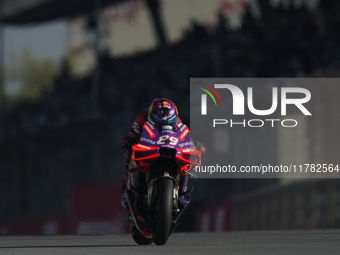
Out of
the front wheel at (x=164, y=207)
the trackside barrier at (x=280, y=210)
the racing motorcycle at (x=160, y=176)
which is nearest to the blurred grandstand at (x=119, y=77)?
the trackside barrier at (x=280, y=210)

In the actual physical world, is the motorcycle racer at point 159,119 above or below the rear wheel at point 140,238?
above

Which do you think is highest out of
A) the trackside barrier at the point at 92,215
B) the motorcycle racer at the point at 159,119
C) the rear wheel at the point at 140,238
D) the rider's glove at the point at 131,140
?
the motorcycle racer at the point at 159,119

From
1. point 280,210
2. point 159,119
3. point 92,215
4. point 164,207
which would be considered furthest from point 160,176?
point 92,215

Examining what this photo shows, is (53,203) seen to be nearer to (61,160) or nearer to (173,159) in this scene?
(61,160)

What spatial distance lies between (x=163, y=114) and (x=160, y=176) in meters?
0.62

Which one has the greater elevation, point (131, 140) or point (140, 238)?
point (131, 140)

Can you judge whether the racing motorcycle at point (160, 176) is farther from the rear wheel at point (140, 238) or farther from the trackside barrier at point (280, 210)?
the trackside barrier at point (280, 210)

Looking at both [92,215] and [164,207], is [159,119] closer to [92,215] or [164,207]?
[164,207]

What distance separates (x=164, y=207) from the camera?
6602 mm

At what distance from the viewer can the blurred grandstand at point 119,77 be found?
11430 mm

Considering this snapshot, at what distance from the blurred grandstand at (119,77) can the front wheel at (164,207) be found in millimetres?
4626

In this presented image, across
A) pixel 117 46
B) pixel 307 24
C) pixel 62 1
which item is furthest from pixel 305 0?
pixel 62 1

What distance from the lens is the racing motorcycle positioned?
670cm

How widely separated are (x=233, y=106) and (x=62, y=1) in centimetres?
303
